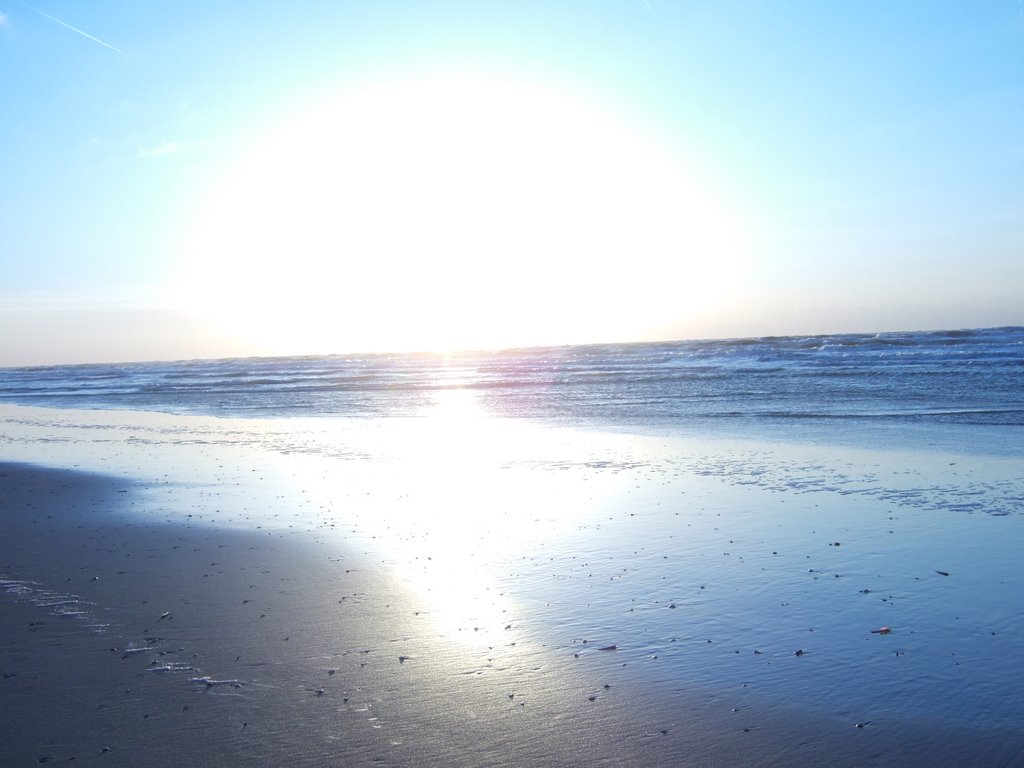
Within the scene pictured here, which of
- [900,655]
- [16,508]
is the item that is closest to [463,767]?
[900,655]

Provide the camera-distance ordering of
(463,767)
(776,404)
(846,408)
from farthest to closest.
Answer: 1. (776,404)
2. (846,408)
3. (463,767)

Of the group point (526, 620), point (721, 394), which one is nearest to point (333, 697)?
point (526, 620)

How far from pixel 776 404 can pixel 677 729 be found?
21.6m

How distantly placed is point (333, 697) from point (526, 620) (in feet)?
6.19

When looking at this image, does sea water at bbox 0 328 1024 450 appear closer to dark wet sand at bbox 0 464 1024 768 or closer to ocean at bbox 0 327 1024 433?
ocean at bbox 0 327 1024 433

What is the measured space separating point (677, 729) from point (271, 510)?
7842mm

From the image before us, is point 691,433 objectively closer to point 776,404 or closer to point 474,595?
point 776,404

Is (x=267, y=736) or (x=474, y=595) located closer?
(x=267, y=736)

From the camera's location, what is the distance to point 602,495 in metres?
11.5

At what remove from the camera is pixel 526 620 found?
6.54 m

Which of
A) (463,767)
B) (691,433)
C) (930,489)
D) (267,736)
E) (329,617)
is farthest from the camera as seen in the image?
(691,433)

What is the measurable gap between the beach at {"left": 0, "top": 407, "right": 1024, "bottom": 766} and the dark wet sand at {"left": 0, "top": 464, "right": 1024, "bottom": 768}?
0.02m

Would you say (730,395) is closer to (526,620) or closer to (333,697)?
(526,620)

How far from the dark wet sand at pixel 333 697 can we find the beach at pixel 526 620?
0.02 meters
